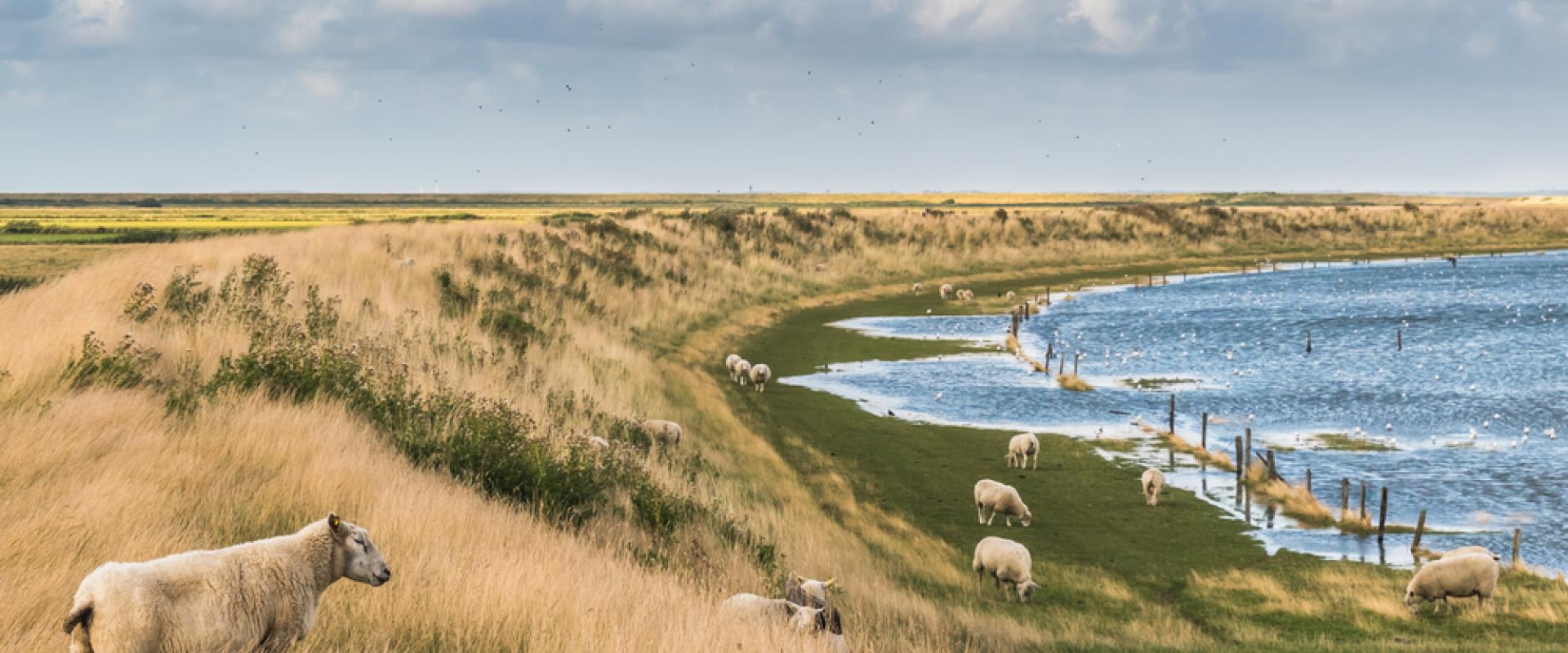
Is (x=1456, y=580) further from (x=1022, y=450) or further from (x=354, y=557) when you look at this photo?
(x=354, y=557)

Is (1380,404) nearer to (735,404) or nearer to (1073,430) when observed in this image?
(1073,430)

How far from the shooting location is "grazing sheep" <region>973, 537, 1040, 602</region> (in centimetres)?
2072

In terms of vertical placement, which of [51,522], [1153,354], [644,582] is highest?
[51,522]

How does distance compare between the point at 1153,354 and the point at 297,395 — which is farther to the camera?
the point at 1153,354

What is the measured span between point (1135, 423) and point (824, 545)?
18.3 meters

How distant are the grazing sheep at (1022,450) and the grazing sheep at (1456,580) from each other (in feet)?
34.0

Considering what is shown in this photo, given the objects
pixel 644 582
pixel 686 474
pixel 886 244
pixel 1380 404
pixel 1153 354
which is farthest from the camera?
pixel 886 244

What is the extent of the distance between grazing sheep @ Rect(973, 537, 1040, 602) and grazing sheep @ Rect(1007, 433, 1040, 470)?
331 inches

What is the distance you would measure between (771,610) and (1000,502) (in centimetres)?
1465

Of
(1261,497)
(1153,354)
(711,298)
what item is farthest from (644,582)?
(711,298)

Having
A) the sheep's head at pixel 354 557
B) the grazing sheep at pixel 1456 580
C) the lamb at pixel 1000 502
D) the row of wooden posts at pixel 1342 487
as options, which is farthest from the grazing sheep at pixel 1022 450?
the sheep's head at pixel 354 557

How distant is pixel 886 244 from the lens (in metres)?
90.7

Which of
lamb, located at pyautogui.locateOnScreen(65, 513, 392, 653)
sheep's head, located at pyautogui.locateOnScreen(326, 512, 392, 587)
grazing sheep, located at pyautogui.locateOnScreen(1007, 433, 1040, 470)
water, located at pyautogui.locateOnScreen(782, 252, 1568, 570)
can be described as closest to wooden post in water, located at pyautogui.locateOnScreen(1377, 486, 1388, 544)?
water, located at pyautogui.locateOnScreen(782, 252, 1568, 570)

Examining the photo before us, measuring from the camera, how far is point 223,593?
24.5 feet
